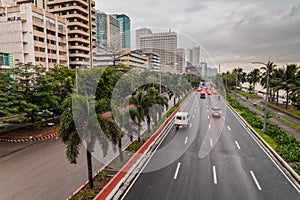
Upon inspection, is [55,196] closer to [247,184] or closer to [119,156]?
[119,156]

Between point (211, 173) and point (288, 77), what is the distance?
117 feet

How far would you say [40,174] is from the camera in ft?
41.9

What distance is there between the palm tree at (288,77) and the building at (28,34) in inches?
1966

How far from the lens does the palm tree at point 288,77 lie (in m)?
36.6

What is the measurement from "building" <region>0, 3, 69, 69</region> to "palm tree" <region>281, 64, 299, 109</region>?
49.9 m

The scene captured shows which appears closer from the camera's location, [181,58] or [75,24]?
[181,58]

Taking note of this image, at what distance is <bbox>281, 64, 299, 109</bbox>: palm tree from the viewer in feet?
120

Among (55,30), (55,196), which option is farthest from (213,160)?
(55,30)

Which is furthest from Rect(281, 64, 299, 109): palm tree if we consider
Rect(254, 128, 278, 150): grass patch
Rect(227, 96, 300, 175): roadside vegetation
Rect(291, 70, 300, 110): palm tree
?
Rect(254, 128, 278, 150): grass patch

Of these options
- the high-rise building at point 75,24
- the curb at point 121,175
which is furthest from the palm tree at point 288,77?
the high-rise building at point 75,24

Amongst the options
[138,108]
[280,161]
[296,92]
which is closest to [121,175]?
[138,108]

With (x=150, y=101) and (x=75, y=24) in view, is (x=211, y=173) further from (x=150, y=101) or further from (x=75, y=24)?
(x=75, y=24)

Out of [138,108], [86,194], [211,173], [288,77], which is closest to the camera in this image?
[86,194]

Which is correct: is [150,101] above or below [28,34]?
below
